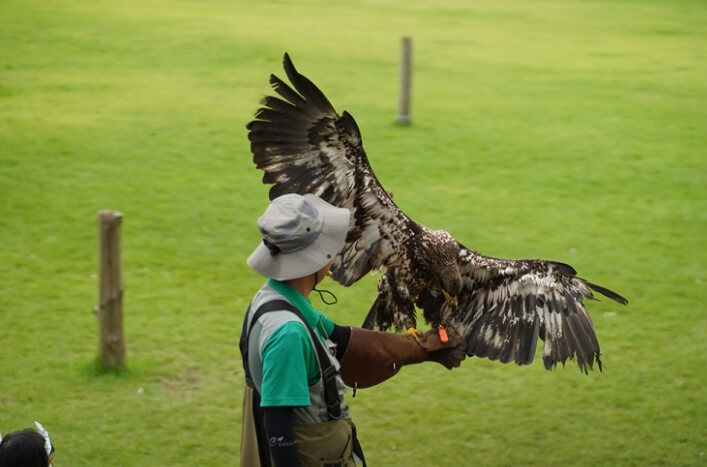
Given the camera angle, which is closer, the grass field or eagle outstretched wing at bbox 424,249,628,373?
eagle outstretched wing at bbox 424,249,628,373

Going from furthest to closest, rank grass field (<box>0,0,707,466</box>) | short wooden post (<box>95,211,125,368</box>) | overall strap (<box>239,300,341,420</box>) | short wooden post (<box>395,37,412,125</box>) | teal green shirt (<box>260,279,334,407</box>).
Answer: short wooden post (<box>395,37,412,125</box>) → short wooden post (<box>95,211,125,368</box>) → grass field (<box>0,0,707,466</box>) → overall strap (<box>239,300,341,420</box>) → teal green shirt (<box>260,279,334,407</box>)

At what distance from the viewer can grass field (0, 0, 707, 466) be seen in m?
6.04

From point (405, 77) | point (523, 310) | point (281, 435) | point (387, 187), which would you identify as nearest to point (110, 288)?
point (523, 310)

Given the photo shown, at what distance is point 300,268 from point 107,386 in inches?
136

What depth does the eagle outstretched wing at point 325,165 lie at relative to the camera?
4777 mm

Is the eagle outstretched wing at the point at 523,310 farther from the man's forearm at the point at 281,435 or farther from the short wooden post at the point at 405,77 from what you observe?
the short wooden post at the point at 405,77

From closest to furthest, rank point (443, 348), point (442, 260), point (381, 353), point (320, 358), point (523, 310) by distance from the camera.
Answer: point (320, 358)
point (381, 353)
point (443, 348)
point (442, 260)
point (523, 310)

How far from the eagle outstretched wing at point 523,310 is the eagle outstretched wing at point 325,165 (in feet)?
1.39

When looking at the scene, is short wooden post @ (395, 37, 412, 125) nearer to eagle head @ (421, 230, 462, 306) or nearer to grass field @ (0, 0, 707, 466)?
grass field @ (0, 0, 707, 466)

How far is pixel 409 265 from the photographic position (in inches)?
194


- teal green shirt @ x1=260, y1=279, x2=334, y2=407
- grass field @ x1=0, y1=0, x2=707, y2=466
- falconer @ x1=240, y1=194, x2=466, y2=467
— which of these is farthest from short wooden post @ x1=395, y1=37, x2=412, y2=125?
teal green shirt @ x1=260, y1=279, x2=334, y2=407

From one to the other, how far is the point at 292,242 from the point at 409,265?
1715 mm

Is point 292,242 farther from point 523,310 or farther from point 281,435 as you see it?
point 523,310

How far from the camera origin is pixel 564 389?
21.6 ft
